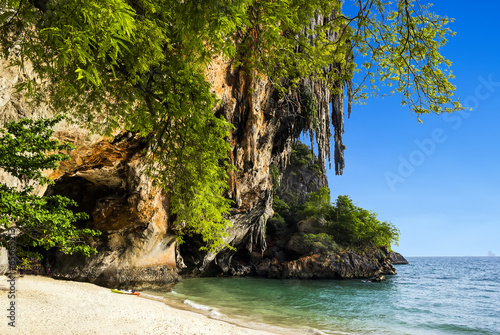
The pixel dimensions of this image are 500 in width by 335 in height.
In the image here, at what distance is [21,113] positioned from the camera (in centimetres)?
716

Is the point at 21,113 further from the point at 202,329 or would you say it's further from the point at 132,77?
the point at 202,329

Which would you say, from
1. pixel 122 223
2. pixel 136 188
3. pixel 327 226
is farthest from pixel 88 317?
pixel 327 226

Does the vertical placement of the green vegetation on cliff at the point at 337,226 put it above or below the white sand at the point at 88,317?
above

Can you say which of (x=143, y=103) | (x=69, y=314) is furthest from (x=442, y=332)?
(x=143, y=103)

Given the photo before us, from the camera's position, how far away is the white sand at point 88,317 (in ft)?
19.1

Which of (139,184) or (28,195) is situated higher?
(139,184)

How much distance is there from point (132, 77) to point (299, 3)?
6.45ft

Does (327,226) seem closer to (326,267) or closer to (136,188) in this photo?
(326,267)

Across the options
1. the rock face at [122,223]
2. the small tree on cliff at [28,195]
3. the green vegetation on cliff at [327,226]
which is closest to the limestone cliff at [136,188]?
the rock face at [122,223]

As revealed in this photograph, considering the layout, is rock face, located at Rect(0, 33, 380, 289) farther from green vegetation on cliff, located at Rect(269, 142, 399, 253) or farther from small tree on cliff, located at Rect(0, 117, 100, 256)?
green vegetation on cliff, located at Rect(269, 142, 399, 253)

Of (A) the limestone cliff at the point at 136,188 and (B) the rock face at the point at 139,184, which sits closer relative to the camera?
(B) the rock face at the point at 139,184

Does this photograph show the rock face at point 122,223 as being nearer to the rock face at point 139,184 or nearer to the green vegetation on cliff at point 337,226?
the rock face at point 139,184

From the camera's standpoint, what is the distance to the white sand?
19.1 ft

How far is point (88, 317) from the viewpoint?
6.80 metres
